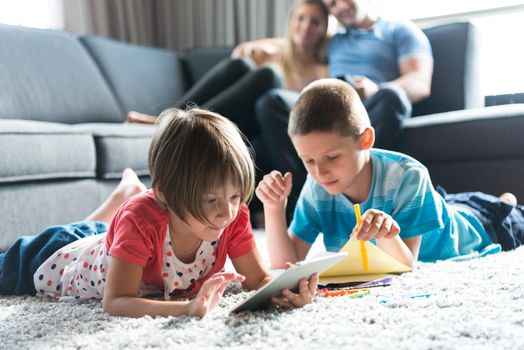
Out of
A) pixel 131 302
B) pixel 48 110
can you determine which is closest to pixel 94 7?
pixel 48 110

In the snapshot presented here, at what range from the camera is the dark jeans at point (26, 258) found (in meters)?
1.28

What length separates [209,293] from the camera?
93cm

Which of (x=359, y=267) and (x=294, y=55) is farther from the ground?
(x=294, y=55)

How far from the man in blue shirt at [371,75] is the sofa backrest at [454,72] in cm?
9

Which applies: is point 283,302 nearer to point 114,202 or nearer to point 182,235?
point 182,235

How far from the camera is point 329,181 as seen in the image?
1276 mm

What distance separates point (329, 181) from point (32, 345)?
654 millimetres

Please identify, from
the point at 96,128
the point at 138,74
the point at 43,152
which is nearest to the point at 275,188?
the point at 43,152

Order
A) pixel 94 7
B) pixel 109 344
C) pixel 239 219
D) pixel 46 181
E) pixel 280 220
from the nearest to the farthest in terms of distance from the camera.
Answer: pixel 109 344 → pixel 239 219 → pixel 280 220 → pixel 46 181 → pixel 94 7

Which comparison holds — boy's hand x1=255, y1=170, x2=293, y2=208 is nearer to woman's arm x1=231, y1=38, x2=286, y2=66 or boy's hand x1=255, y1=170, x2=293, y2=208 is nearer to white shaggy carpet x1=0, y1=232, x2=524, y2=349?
white shaggy carpet x1=0, y1=232, x2=524, y2=349

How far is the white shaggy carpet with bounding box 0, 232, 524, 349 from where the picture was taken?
0.80 metres

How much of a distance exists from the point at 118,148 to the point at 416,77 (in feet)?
3.75

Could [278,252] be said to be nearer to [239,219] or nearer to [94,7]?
[239,219]

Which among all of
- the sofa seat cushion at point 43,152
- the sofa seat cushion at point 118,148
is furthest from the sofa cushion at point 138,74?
the sofa seat cushion at point 43,152
